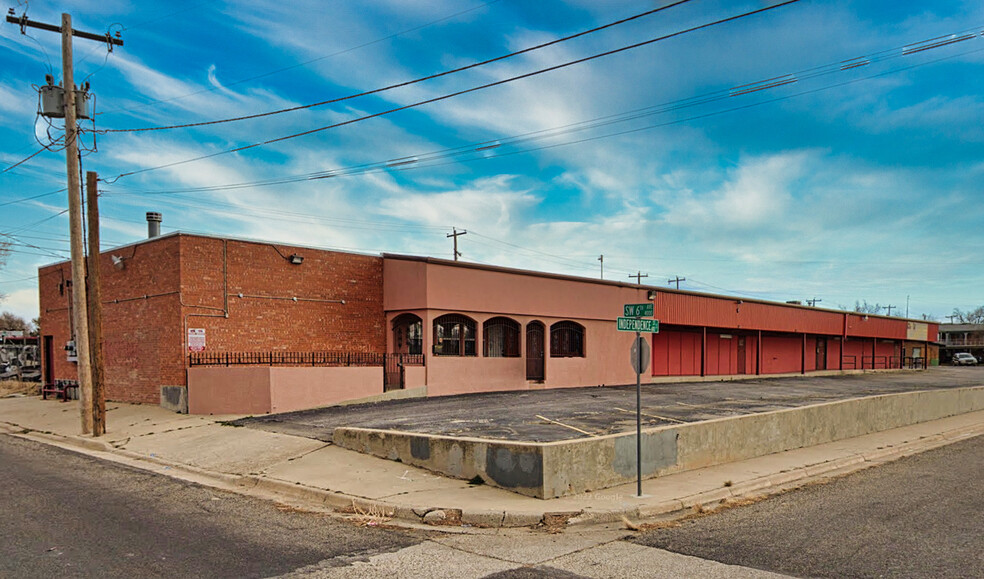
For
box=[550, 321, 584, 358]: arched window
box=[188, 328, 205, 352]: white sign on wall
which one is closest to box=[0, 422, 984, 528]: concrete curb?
box=[188, 328, 205, 352]: white sign on wall

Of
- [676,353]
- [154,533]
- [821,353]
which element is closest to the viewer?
[154,533]

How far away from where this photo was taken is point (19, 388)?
31.7 metres

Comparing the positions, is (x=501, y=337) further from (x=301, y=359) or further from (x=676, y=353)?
(x=676, y=353)

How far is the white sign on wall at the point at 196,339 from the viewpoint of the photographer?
64.6ft

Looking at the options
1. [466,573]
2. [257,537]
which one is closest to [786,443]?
[466,573]

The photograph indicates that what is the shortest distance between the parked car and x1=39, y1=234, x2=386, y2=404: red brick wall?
3141 inches

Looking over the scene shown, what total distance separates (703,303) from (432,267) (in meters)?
18.5

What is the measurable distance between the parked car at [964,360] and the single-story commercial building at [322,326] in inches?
2507

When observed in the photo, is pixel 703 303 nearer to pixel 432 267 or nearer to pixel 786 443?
pixel 432 267

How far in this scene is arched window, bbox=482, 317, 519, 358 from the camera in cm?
2575

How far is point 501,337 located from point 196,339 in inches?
449

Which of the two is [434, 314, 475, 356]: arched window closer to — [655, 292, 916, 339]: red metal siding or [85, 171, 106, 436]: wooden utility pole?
[85, 171, 106, 436]: wooden utility pole

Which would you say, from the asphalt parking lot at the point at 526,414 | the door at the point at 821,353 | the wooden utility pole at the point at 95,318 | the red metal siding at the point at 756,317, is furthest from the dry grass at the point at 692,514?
the door at the point at 821,353

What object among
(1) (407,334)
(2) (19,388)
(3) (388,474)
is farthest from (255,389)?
(2) (19,388)
